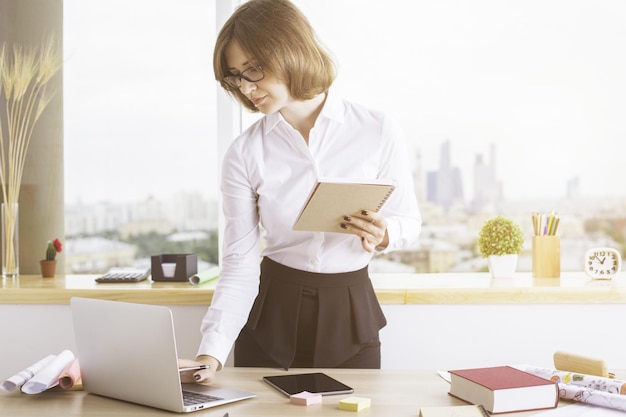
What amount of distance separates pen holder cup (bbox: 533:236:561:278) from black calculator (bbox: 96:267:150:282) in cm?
149

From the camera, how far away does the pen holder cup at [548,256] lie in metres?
2.88

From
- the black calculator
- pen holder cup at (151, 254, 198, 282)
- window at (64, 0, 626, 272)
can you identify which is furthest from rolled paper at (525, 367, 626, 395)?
the black calculator

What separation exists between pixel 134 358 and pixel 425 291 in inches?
51.1

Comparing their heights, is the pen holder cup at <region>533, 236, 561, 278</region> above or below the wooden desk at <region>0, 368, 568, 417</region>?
above

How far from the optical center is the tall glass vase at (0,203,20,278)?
3.07m

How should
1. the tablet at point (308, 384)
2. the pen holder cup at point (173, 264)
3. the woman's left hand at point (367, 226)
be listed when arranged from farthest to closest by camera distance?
1. the pen holder cup at point (173, 264)
2. the woman's left hand at point (367, 226)
3. the tablet at point (308, 384)

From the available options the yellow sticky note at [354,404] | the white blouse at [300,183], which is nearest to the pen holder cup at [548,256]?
the white blouse at [300,183]

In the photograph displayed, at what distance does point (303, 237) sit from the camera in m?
2.23

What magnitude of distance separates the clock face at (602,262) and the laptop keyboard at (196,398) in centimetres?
170

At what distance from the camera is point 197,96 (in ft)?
10.6

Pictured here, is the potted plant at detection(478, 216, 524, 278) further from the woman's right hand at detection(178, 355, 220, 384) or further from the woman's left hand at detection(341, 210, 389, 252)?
the woman's right hand at detection(178, 355, 220, 384)

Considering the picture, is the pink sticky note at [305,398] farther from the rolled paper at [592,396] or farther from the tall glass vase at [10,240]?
the tall glass vase at [10,240]

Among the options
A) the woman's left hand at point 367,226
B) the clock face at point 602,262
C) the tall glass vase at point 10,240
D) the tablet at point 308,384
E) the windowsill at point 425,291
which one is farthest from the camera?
the tall glass vase at point 10,240

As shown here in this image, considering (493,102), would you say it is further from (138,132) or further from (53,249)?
(53,249)
